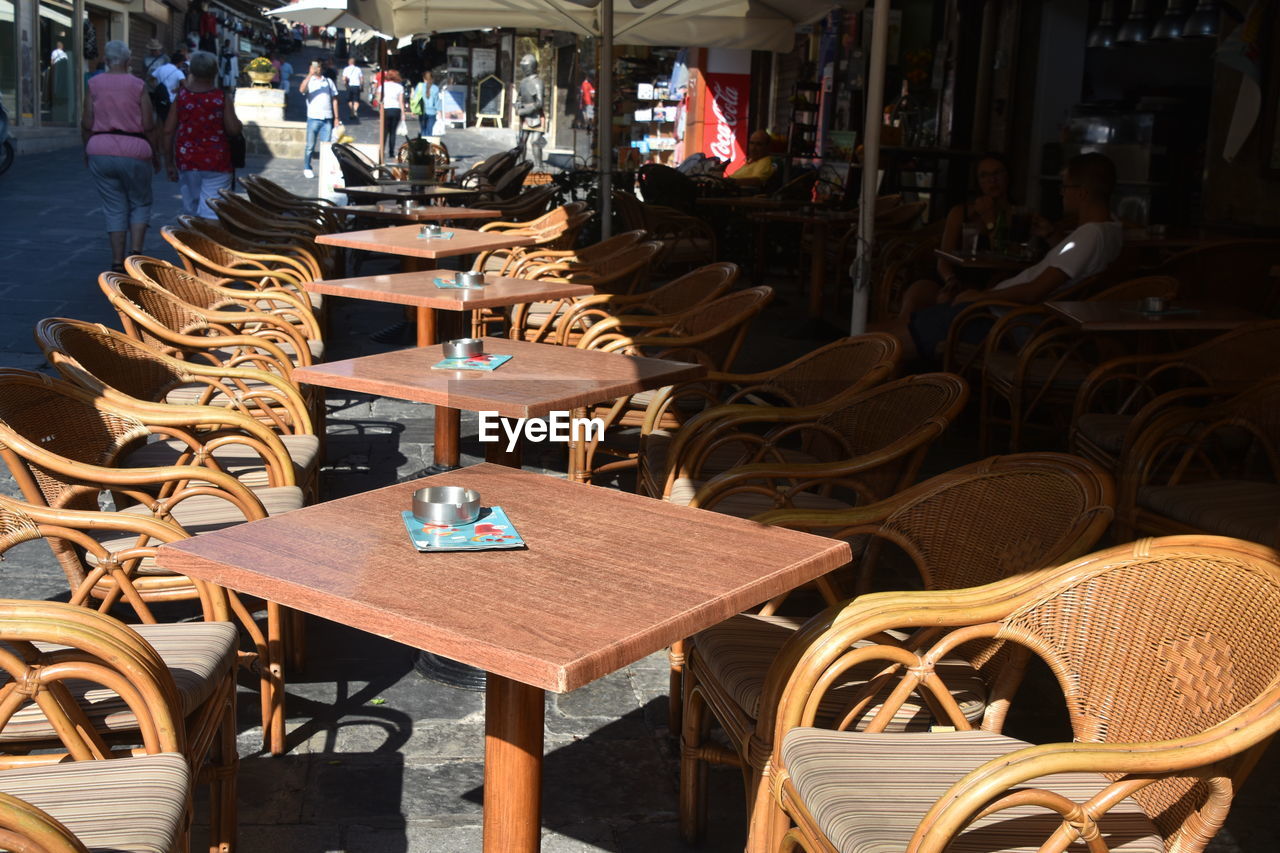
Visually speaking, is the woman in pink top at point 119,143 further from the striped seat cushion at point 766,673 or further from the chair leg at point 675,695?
the striped seat cushion at point 766,673

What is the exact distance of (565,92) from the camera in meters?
27.2

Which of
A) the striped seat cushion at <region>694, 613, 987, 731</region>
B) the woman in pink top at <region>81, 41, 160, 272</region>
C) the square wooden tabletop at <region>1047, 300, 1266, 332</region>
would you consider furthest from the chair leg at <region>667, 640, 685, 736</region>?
the woman in pink top at <region>81, 41, 160, 272</region>

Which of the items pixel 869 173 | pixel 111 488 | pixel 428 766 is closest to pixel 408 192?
pixel 869 173

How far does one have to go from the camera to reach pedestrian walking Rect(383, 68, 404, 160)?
67.4 feet

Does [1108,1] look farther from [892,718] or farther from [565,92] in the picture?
[565,92]

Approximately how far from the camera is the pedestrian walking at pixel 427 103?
24.0 meters

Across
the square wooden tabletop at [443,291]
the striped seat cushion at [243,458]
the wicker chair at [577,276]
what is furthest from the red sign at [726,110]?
the striped seat cushion at [243,458]

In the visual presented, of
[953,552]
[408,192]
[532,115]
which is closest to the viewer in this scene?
[953,552]

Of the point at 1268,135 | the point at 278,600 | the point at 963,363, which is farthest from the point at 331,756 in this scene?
the point at 1268,135

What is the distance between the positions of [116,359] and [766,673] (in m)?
2.31

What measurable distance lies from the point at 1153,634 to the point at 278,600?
1248mm

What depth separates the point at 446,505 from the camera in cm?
209

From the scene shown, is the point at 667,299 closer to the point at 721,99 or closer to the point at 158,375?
the point at 158,375

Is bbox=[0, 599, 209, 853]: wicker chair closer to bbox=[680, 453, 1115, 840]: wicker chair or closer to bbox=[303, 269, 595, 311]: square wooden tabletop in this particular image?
bbox=[680, 453, 1115, 840]: wicker chair
